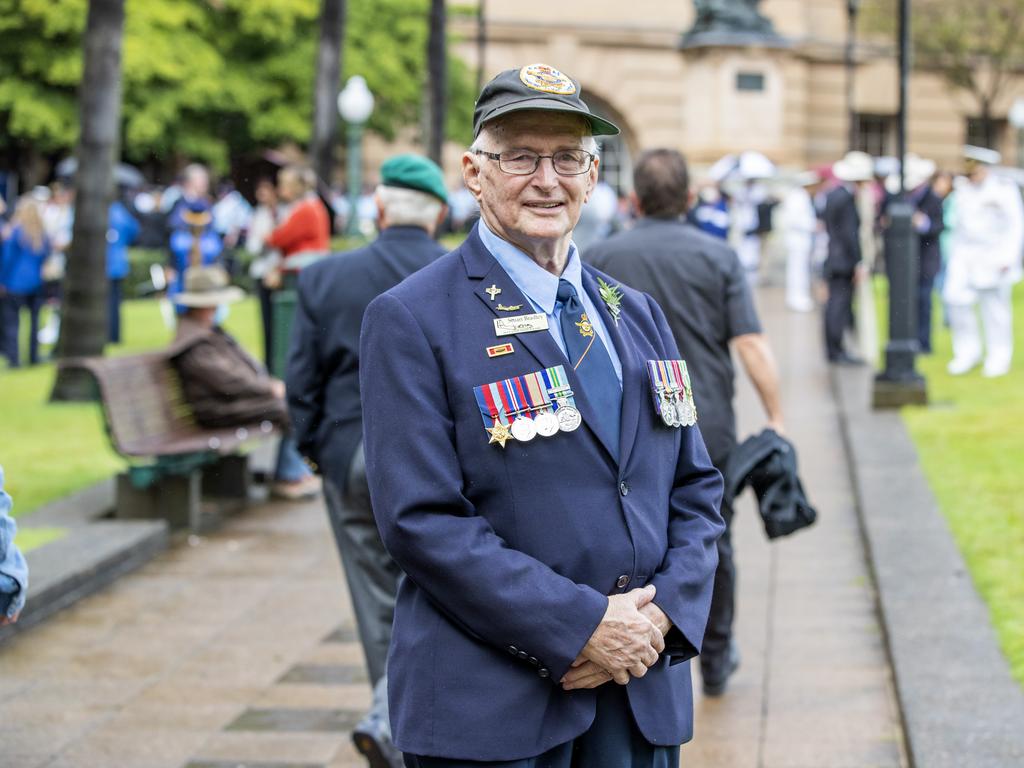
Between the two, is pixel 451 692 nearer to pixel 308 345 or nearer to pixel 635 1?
pixel 308 345

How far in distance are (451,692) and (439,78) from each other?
25954mm

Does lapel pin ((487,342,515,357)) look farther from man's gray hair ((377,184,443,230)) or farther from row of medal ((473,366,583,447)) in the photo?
man's gray hair ((377,184,443,230))

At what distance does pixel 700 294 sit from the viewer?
6.03 metres

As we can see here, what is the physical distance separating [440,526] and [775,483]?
10.2 feet

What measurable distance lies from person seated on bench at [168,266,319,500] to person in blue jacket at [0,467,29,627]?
6038mm

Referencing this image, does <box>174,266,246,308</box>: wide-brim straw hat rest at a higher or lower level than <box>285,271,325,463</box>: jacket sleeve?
lower

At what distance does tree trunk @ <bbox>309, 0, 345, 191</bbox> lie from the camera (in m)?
22.7

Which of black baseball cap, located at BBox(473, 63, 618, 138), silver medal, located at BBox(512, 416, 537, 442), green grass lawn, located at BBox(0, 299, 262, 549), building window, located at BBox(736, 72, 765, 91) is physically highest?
black baseball cap, located at BBox(473, 63, 618, 138)

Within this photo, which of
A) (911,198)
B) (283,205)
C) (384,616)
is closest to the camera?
(384,616)

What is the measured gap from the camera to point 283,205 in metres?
13.5

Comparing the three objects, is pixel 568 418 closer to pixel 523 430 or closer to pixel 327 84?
pixel 523 430

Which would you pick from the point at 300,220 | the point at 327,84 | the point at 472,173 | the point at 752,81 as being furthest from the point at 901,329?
the point at 752,81

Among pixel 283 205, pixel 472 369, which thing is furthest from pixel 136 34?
pixel 472 369

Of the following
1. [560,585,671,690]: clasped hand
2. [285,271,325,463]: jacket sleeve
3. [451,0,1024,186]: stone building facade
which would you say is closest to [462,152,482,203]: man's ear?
[560,585,671,690]: clasped hand
